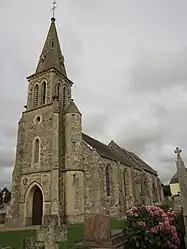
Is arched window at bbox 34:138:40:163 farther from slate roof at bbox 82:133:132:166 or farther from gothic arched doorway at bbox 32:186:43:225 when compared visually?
slate roof at bbox 82:133:132:166

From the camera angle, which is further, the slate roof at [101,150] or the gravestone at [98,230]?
the slate roof at [101,150]

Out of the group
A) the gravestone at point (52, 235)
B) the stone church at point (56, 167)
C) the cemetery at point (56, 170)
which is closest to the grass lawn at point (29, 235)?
the gravestone at point (52, 235)

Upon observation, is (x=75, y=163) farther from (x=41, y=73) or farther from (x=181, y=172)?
(x=181, y=172)

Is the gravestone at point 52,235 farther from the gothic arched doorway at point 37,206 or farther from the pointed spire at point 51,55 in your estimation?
the pointed spire at point 51,55

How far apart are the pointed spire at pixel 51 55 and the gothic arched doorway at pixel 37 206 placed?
15.6 m

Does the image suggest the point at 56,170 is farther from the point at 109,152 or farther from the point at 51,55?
the point at 51,55

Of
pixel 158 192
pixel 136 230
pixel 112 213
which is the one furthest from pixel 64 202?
pixel 158 192

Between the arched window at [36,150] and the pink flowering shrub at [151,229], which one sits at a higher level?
the arched window at [36,150]

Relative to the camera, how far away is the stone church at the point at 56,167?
23.6m

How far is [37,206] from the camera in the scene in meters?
25.4

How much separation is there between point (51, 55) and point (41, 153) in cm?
1449

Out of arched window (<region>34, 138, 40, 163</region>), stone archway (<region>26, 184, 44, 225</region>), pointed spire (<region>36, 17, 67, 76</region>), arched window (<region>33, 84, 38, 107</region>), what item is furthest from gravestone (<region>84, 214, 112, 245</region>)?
pointed spire (<region>36, 17, 67, 76</region>)

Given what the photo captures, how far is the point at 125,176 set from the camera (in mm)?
33469

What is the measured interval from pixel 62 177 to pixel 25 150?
20.3ft
